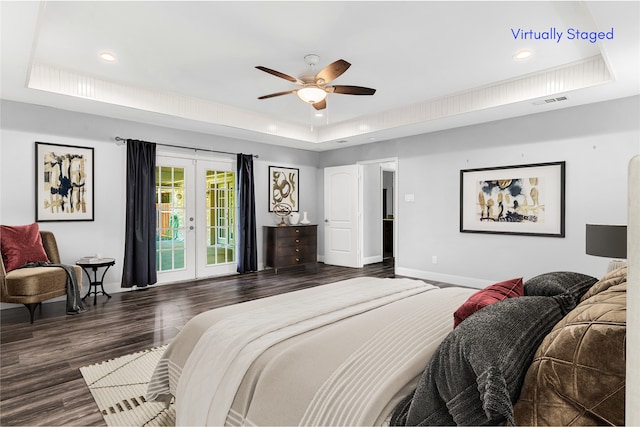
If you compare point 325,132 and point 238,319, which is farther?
point 325,132

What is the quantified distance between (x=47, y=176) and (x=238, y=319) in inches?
165

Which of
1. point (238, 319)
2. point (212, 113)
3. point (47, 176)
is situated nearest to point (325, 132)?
point (212, 113)

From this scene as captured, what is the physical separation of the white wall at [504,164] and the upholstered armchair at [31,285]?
4.93m

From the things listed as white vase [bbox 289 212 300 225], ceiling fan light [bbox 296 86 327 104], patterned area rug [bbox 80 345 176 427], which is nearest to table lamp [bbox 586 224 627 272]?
patterned area rug [bbox 80 345 176 427]

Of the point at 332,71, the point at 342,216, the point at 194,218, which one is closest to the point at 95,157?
the point at 194,218

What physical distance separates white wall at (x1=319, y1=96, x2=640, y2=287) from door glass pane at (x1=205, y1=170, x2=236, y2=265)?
2.66 meters

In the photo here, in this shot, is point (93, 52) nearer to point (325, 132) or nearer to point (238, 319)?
point (238, 319)

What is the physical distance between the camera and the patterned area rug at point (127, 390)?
211 centimetres

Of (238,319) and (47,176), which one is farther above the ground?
(47,176)

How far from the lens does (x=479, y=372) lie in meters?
1.03

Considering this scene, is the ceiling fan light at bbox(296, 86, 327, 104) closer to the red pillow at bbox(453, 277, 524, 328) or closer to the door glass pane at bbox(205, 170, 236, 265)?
the red pillow at bbox(453, 277, 524, 328)

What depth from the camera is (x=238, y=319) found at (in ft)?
6.25

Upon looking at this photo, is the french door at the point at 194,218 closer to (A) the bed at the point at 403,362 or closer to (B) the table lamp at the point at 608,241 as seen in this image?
(A) the bed at the point at 403,362

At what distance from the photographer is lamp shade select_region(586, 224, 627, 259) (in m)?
1.63
